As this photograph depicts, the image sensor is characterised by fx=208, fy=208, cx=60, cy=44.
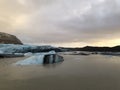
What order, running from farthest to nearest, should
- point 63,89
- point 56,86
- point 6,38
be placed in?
point 6,38 → point 56,86 → point 63,89

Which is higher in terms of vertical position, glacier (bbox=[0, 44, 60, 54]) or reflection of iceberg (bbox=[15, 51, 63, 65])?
glacier (bbox=[0, 44, 60, 54])

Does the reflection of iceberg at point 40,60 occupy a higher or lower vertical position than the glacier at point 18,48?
lower

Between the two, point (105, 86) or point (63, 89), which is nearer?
point (63, 89)

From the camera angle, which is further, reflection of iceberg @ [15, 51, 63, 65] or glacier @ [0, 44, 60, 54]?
glacier @ [0, 44, 60, 54]

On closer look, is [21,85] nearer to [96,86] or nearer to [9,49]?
[96,86]

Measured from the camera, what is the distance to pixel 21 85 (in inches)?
275

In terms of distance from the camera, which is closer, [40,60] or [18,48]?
[40,60]

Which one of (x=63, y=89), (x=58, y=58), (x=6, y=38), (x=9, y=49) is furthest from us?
(x=6, y=38)

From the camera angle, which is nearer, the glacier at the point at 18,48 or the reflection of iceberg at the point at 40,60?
the reflection of iceberg at the point at 40,60

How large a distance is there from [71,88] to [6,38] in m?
50.8

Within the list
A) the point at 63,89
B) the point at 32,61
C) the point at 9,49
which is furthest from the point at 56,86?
the point at 9,49

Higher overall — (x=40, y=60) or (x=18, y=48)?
(x=18, y=48)

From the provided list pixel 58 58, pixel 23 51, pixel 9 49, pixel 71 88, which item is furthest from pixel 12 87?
pixel 23 51

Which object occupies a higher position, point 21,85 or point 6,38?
point 6,38
